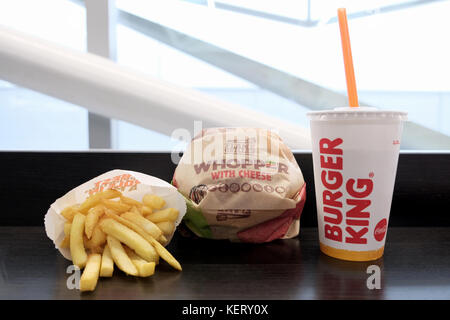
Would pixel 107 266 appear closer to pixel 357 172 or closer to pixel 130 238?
pixel 130 238

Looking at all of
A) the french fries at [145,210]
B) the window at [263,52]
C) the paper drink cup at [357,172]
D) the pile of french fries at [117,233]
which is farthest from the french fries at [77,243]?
the window at [263,52]

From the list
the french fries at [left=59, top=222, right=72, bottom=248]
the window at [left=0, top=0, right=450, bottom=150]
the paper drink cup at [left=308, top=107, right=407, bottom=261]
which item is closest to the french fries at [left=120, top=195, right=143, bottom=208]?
the french fries at [left=59, top=222, right=72, bottom=248]

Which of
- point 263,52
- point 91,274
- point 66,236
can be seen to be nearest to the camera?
point 91,274

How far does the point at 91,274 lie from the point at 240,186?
322mm

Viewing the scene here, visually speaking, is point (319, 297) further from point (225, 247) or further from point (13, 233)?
point (13, 233)

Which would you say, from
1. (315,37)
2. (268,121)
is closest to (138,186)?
(268,121)

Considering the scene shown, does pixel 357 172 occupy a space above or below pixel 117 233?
above

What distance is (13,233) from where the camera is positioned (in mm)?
884

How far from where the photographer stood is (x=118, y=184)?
0.73 metres

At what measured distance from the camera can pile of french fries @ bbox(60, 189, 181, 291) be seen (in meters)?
0.60

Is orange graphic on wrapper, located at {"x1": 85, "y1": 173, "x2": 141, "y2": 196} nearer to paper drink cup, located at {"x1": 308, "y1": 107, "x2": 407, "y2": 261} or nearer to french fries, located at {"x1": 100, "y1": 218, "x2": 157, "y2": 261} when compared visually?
french fries, located at {"x1": 100, "y1": 218, "x2": 157, "y2": 261}

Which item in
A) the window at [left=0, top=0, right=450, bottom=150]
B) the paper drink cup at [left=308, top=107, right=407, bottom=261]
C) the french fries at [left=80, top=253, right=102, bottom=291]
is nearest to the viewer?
the french fries at [left=80, top=253, right=102, bottom=291]
